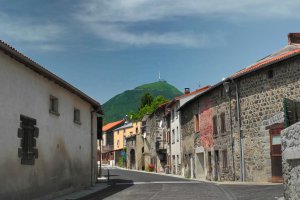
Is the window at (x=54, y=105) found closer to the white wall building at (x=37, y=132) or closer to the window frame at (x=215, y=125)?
the white wall building at (x=37, y=132)

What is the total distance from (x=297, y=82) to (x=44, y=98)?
1187 centimetres

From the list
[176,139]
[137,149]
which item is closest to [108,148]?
[137,149]

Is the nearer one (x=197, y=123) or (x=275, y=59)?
(x=275, y=59)

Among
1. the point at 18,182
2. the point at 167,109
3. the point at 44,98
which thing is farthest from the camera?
the point at 167,109

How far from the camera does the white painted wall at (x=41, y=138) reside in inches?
484

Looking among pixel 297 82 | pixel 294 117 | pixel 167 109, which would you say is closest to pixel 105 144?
pixel 167 109

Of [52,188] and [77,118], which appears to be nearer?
[52,188]

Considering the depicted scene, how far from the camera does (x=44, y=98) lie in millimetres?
15602

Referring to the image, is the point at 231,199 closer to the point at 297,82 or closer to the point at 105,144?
the point at 297,82

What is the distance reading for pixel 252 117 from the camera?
915 inches

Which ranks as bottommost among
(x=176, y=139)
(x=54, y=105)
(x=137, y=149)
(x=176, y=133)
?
(x=137, y=149)

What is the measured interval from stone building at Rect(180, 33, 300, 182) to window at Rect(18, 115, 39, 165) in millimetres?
11553

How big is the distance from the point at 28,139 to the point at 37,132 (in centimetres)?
67

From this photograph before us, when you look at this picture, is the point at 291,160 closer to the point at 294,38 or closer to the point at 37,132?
the point at 37,132
